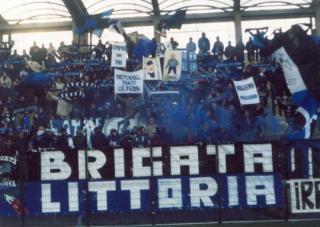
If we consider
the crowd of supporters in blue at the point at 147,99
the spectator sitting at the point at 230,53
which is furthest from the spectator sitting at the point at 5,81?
the spectator sitting at the point at 230,53

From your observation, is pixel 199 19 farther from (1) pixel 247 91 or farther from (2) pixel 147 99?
(1) pixel 247 91

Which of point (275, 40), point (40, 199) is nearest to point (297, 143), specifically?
point (40, 199)

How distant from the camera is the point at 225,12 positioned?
30094 millimetres

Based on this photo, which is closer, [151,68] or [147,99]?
[151,68]

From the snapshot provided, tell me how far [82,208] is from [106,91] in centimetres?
802

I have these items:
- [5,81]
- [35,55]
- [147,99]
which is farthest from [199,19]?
[5,81]

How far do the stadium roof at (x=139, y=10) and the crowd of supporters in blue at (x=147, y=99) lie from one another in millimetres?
9980

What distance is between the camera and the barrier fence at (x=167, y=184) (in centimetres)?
983

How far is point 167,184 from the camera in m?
9.89

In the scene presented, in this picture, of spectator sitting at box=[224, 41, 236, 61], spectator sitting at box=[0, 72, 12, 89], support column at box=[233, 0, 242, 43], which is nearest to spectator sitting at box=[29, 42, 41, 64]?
spectator sitting at box=[0, 72, 12, 89]

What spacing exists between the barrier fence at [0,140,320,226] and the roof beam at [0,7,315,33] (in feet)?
68.2

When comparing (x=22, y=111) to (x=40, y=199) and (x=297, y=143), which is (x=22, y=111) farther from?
(x=297, y=143)

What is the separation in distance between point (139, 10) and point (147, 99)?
13430 mm

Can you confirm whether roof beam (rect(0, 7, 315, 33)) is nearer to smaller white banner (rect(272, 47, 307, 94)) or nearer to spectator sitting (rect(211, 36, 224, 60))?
spectator sitting (rect(211, 36, 224, 60))
